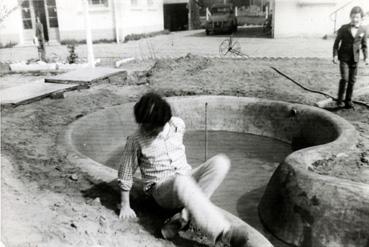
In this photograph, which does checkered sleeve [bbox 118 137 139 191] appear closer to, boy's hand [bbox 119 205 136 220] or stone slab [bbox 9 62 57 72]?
boy's hand [bbox 119 205 136 220]

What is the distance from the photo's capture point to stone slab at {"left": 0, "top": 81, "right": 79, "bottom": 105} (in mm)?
7352

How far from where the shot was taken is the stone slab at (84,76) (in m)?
8.93

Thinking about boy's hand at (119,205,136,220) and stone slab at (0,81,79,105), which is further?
stone slab at (0,81,79,105)

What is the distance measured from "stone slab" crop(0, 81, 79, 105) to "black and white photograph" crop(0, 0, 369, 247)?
35 mm

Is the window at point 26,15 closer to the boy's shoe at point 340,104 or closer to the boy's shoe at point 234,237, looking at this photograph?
the boy's shoe at point 340,104

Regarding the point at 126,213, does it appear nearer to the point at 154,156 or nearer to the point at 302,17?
the point at 154,156

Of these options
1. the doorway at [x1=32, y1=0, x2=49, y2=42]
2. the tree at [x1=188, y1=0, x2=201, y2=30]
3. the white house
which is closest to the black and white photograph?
the white house

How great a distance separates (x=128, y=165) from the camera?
317 centimetres

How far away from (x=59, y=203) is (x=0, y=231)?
74 centimetres

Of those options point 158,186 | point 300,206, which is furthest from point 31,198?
point 300,206

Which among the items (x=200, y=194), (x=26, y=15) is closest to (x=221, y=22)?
(x=26, y=15)

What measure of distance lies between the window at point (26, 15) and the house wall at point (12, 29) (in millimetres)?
257

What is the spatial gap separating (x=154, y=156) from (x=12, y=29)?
17.3 meters

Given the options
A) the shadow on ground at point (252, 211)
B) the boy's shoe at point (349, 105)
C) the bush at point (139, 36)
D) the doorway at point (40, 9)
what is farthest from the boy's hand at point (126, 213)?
the doorway at point (40, 9)
